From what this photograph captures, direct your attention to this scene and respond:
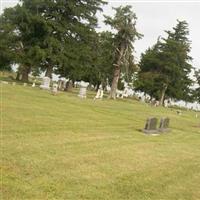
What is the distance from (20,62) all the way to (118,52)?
13088 mm

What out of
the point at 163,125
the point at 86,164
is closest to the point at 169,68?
the point at 163,125

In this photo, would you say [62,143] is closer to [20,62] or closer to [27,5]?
[20,62]

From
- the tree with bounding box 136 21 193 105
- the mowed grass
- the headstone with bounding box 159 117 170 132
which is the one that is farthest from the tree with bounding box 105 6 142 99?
the mowed grass

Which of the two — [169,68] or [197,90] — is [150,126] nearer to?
[169,68]

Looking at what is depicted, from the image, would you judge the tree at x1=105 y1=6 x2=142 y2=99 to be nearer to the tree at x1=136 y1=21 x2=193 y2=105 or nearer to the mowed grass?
the tree at x1=136 y1=21 x2=193 y2=105

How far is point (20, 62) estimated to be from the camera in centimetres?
4616

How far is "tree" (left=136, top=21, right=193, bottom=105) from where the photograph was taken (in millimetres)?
68500

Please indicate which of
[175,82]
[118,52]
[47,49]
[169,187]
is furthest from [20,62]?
[169,187]

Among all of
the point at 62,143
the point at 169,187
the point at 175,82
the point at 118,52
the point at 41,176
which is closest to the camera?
the point at 41,176

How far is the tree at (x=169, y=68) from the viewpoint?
68500 millimetres

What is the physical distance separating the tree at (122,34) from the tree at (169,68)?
15399 mm

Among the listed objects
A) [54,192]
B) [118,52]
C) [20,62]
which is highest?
[118,52]

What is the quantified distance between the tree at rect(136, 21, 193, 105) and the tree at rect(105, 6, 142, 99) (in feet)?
50.5

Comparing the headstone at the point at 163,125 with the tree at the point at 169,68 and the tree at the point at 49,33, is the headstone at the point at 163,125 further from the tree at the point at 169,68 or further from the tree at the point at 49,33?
the tree at the point at 169,68
